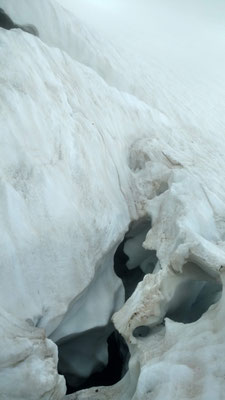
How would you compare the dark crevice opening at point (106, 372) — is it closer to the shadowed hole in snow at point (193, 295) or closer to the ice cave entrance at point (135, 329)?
the ice cave entrance at point (135, 329)

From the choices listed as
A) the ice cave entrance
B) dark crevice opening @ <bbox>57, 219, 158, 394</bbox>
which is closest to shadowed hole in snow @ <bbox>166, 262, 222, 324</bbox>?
the ice cave entrance

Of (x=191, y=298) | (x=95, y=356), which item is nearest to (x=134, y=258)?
(x=191, y=298)

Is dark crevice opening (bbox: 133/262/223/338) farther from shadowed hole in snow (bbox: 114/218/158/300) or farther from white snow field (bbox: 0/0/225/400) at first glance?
shadowed hole in snow (bbox: 114/218/158/300)

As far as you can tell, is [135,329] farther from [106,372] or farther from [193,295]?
[106,372]

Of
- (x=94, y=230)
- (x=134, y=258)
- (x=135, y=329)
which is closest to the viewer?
(x=135, y=329)

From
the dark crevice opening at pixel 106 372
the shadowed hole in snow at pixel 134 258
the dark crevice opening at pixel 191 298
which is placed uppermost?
the dark crevice opening at pixel 191 298

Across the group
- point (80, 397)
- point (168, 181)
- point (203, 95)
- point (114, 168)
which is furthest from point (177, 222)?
point (203, 95)

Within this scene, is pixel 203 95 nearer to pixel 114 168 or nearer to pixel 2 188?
pixel 114 168

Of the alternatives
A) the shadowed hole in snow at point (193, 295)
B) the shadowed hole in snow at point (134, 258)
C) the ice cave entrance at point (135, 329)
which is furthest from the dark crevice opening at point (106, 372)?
the shadowed hole in snow at point (193, 295)

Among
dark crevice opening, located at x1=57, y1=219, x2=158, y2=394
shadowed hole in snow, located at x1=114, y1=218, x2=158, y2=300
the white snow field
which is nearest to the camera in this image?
the white snow field
